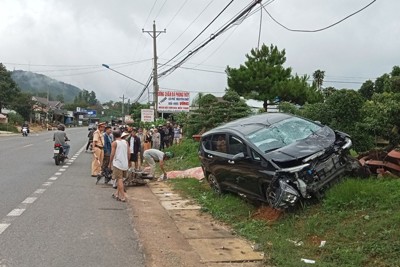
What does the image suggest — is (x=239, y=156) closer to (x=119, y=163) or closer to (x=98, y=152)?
(x=119, y=163)

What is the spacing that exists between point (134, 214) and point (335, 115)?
570 centimetres

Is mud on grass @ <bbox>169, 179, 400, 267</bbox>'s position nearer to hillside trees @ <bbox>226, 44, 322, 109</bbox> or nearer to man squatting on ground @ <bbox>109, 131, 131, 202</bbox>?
man squatting on ground @ <bbox>109, 131, 131, 202</bbox>

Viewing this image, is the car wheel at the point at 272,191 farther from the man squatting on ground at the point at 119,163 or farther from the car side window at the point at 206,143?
the man squatting on ground at the point at 119,163

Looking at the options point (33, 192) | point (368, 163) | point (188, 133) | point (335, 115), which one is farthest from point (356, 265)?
point (188, 133)

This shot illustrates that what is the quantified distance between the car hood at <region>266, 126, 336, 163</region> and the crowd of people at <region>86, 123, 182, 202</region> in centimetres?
394

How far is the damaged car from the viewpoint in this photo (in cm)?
736

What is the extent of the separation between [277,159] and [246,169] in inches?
33.4

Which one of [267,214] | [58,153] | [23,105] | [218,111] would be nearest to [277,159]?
[267,214]

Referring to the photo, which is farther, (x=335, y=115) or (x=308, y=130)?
(x=335, y=115)

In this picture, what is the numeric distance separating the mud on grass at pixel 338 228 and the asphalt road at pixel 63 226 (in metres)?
1.90

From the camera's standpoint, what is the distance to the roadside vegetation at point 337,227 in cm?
551

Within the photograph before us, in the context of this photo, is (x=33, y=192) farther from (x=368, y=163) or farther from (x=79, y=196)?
(x=368, y=163)

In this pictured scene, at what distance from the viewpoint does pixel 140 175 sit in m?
13.2

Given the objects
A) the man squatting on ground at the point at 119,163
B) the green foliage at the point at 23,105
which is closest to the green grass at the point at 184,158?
the man squatting on ground at the point at 119,163
